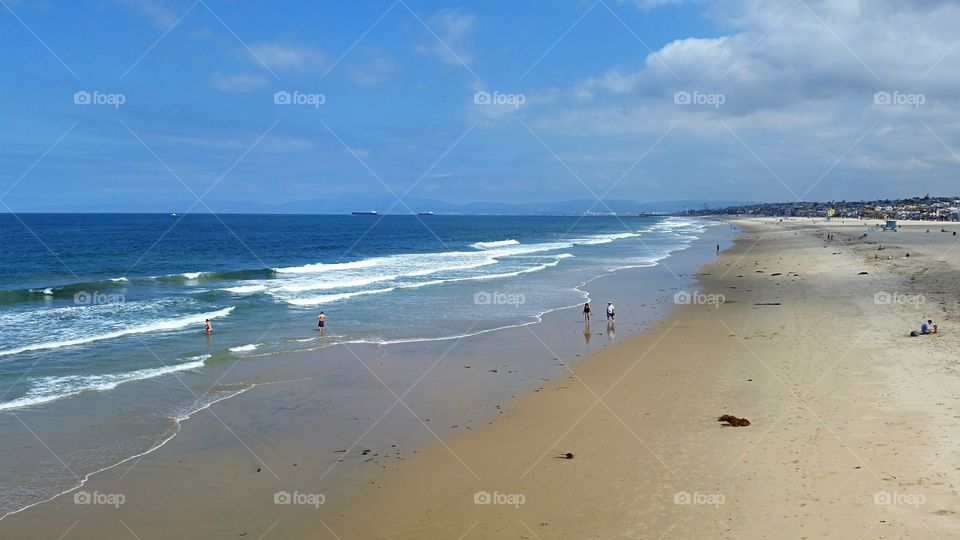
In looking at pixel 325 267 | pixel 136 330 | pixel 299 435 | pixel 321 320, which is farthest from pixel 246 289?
pixel 299 435

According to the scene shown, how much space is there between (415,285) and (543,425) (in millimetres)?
23939

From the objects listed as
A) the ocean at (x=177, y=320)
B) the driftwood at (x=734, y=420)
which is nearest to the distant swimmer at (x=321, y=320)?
the ocean at (x=177, y=320)

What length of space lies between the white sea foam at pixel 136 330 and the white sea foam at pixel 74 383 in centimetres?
427

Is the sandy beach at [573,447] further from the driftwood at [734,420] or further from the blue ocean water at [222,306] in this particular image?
the blue ocean water at [222,306]

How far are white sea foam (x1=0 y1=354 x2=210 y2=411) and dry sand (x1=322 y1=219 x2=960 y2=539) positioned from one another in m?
9.05

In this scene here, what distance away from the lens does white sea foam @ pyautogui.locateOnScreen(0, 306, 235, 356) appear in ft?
63.5

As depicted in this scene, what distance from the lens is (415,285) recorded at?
35.8 meters

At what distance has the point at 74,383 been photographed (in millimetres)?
15469

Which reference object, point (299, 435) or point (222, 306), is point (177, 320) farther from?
point (299, 435)

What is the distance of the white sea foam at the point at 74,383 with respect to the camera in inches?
555

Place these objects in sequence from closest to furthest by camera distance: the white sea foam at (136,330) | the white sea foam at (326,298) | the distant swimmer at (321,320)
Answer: the white sea foam at (136,330)
the distant swimmer at (321,320)
the white sea foam at (326,298)

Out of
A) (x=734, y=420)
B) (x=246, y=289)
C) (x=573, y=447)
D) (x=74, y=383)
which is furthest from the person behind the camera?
(x=246, y=289)

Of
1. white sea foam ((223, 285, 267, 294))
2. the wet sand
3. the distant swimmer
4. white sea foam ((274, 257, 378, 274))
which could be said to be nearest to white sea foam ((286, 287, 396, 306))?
white sea foam ((223, 285, 267, 294))

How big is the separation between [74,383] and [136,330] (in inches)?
278
